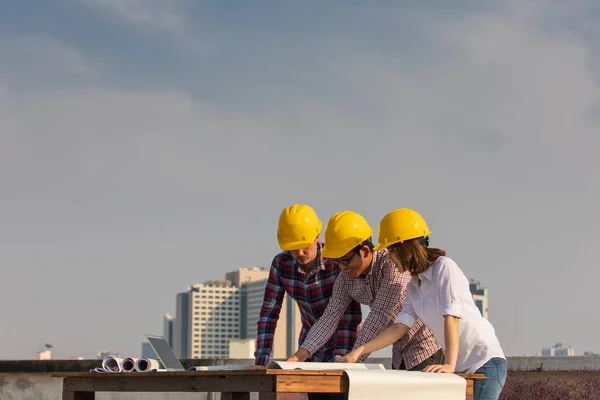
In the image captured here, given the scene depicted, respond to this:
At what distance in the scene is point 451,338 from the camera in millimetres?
4617

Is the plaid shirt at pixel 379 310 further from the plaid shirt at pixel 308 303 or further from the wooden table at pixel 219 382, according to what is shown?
the wooden table at pixel 219 382

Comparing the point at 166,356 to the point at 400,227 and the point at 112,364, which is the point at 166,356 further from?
the point at 400,227

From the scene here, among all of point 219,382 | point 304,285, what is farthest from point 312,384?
point 304,285

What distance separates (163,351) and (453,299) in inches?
69.4

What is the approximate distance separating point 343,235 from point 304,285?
0.84 metres

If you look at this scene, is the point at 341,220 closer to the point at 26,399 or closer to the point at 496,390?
the point at 496,390

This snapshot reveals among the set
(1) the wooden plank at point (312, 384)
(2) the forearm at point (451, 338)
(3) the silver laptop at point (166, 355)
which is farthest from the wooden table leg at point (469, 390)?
(3) the silver laptop at point (166, 355)

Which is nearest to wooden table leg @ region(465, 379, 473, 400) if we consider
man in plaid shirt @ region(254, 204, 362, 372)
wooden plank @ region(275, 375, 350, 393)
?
wooden plank @ region(275, 375, 350, 393)

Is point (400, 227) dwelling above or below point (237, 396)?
above

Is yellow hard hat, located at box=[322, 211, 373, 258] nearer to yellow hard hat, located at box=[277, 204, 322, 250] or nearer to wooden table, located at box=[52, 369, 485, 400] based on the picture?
yellow hard hat, located at box=[277, 204, 322, 250]

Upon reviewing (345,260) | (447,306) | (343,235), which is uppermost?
(343,235)

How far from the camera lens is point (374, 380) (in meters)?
4.32

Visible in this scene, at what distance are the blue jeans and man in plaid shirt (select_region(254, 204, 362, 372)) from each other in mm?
1169

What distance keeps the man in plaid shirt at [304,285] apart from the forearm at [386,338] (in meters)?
0.61
